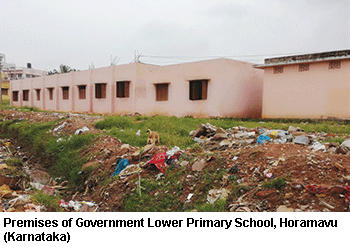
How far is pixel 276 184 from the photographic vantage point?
361 centimetres

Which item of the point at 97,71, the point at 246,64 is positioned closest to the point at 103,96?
the point at 97,71

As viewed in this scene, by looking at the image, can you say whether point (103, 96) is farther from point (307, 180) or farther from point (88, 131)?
point (307, 180)

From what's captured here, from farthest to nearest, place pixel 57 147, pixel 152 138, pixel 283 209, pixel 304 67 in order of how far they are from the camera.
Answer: pixel 304 67
pixel 57 147
pixel 152 138
pixel 283 209

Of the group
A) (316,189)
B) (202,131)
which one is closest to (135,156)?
(202,131)

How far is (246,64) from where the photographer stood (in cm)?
1512

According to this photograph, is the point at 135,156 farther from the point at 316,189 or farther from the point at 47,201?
the point at 316,189

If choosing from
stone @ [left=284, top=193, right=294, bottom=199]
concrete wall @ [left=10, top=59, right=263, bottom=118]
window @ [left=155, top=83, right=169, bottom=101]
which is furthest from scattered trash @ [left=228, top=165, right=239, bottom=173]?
window @ [left=155, top=83, right=169, bottom=101]

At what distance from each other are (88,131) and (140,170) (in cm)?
397

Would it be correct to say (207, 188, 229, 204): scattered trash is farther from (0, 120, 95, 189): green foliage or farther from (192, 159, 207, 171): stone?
(0, 120, 95, 189): green foliage

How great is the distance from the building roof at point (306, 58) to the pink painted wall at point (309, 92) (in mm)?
302

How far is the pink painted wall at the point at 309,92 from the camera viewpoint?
463 inches

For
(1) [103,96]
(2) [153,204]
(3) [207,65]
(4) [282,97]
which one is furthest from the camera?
(1) [103,96]

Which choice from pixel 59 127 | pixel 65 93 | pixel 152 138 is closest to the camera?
pixel 152 138

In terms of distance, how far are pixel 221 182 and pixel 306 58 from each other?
1015cm
